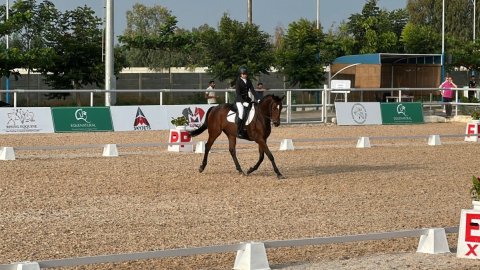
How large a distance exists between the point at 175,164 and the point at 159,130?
1058 centimetres

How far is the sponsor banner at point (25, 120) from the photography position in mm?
30484

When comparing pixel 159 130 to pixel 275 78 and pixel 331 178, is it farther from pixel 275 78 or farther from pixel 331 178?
pixel 275 78

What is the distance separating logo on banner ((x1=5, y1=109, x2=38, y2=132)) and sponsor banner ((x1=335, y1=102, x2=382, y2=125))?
37.2 ft

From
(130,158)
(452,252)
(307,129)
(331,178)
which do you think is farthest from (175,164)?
Answer: (307,129)

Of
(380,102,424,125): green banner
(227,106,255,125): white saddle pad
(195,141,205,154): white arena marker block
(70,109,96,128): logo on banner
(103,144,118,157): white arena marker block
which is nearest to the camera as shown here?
(227,106,255,125): white saddle pad

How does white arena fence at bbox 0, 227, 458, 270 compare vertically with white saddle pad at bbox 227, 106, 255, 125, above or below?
below

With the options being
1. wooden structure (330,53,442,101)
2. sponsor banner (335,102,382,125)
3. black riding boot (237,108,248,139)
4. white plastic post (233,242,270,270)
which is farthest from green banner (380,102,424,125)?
white plastic post (233,242,270,270)

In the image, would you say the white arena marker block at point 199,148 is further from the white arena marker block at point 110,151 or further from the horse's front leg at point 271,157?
the horse's front leg at point 271,157

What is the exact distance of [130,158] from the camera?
24047mm

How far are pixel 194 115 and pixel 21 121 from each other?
573 cm

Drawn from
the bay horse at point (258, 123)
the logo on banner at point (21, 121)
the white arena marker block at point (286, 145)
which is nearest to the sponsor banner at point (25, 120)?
the logo on banner at point (21, 121)

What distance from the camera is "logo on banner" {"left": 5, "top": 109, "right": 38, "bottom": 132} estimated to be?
100ft

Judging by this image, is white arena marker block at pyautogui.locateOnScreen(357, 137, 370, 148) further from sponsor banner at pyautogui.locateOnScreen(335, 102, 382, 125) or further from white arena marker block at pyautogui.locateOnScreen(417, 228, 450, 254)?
white arena marker block at pyautogui.locateOnScreen(417, 228, 450, 254)

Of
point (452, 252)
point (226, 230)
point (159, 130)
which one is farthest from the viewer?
point (159, 130)
